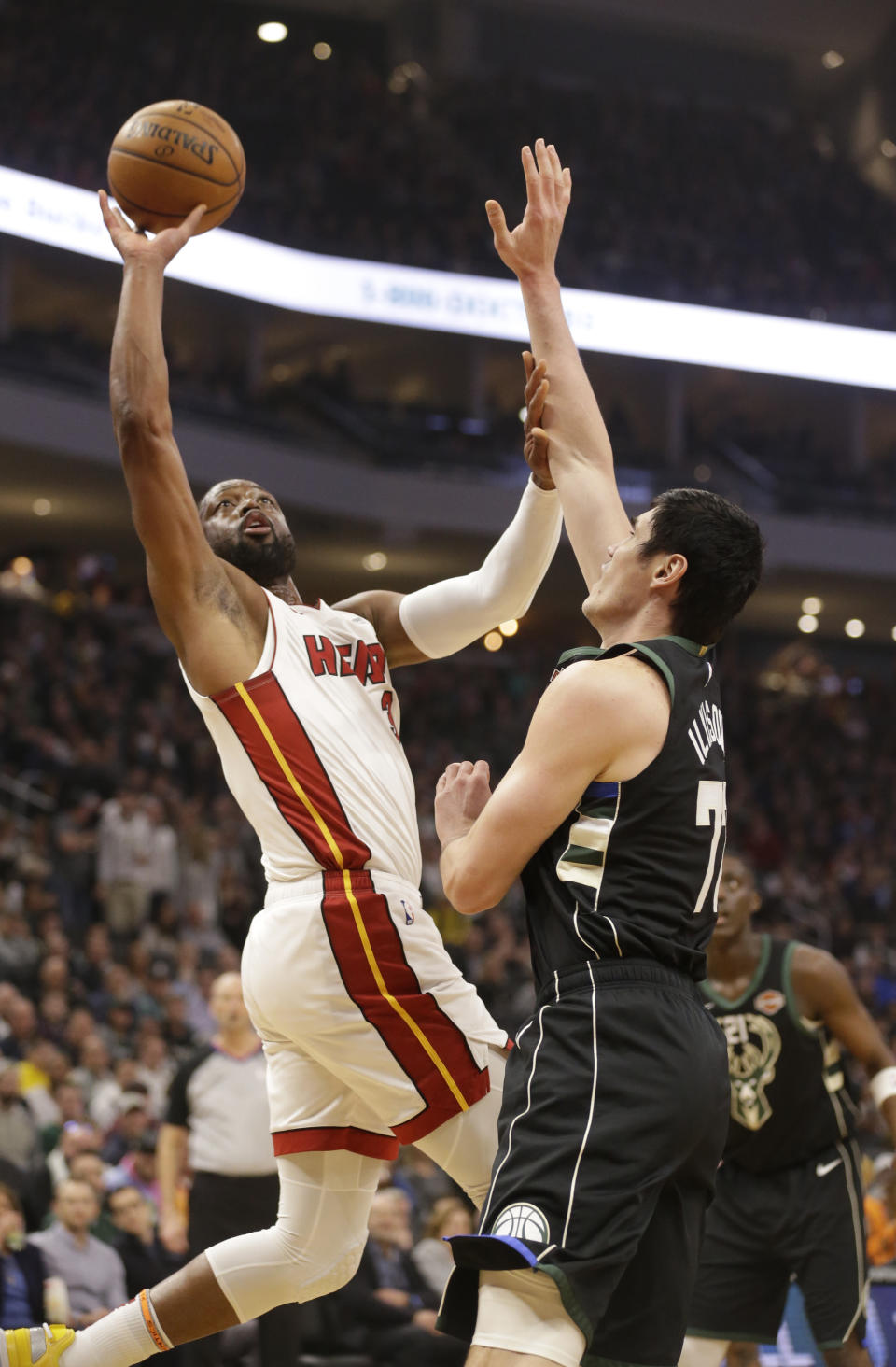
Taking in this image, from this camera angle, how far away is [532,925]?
2.94 metres

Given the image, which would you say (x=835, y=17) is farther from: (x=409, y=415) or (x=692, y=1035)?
(x=692, y=1035)

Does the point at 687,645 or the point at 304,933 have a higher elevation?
the point at 687,645

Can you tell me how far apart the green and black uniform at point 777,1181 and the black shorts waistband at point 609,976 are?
7.93ft

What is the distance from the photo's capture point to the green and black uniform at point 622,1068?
264cm

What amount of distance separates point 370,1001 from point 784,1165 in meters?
2.40

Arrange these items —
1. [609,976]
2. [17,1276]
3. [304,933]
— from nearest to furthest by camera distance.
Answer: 1. [609,976]
2. [304,933]
3. [17,1276]

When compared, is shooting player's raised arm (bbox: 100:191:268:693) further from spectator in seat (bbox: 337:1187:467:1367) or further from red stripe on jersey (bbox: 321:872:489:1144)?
spectator in seat (bbox: 337:1187:467:1367)

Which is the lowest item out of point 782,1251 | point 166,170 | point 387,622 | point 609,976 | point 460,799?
point 782,1251

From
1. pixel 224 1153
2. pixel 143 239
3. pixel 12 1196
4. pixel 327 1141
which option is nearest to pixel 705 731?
pixel 327 1141

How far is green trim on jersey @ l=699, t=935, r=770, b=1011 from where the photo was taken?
5262 mm

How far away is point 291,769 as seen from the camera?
3609 millimetres

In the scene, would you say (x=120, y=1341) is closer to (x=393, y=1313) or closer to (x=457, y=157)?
(x=393, y=1313)

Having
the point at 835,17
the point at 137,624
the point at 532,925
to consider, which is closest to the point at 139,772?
the point at 137,624

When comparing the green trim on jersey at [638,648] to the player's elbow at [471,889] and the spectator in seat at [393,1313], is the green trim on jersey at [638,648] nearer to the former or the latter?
the player's elbow at [471,889]
